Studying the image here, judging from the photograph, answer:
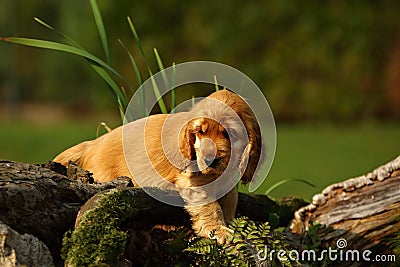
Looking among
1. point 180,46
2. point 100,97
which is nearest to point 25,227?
point 180,46

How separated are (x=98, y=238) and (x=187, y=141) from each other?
0.47m

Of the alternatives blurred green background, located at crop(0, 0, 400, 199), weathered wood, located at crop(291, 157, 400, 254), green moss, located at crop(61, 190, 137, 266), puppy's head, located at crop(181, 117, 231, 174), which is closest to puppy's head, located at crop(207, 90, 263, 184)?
puppy's head, located at crop(181, 117, 231, 174)

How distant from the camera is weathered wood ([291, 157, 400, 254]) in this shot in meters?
3.22

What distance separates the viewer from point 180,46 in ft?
66.6

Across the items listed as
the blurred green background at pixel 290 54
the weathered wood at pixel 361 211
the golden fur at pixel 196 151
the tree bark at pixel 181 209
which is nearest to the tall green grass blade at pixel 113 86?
the golden fur at pixel 196 151

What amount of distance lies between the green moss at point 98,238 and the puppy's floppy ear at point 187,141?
12.7 inches

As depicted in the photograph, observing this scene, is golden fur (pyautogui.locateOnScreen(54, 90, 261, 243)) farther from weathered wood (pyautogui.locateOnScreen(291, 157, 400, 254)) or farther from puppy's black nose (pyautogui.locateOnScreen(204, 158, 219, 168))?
weathered wood (pyautogui.locateOnScreen(291, 157, 400, 254))

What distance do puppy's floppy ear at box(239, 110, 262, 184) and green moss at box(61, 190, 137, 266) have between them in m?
0.50

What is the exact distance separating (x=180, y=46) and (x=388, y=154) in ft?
30.3

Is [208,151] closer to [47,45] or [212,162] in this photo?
[212,162]

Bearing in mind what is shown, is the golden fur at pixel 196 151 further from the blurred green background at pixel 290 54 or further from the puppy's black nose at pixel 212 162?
the blurred green background at pixel 290 54

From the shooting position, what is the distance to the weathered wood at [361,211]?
10.6 feet

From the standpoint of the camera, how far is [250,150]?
266cm

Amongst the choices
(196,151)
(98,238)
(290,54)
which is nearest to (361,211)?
(196,151)
